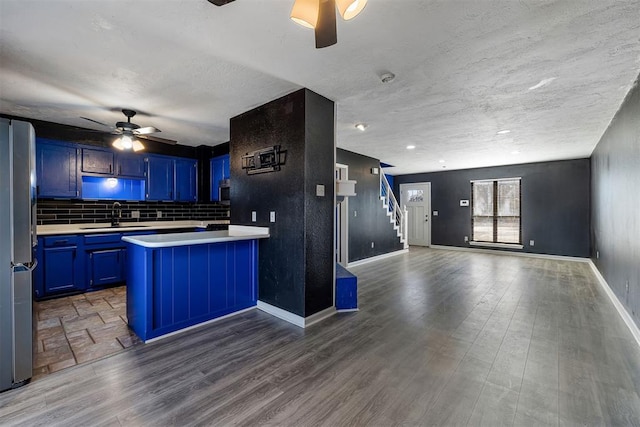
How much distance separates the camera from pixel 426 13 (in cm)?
178

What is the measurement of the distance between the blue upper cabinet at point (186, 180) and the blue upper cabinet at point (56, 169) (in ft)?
4.83

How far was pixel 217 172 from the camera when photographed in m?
5.45

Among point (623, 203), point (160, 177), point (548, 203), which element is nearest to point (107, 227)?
point (160, 177)

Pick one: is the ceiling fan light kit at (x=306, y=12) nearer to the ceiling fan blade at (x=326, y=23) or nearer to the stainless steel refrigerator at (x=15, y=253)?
the ceiling fan blade at (x=326, y=23)

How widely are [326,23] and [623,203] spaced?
4034 mm

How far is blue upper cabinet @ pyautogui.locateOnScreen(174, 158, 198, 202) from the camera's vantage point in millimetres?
5332

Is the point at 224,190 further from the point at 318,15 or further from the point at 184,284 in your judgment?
the point at 318,15

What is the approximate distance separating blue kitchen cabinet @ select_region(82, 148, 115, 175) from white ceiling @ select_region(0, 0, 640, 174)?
0.50 metres

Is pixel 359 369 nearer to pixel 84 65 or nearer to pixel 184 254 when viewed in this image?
pixel 184 254

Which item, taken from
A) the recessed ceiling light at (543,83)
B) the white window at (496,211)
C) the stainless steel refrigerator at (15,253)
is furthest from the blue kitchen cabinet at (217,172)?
the white window at (496,211)

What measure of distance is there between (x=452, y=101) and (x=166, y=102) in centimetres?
342

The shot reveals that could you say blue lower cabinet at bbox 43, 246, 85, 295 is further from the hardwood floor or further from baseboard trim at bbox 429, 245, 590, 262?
baseboard trim at bbox 429, 245, 590, 262

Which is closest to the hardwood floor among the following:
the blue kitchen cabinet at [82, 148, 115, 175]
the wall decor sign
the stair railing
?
the wall decor sign

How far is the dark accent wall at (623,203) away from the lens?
8.93 feet
